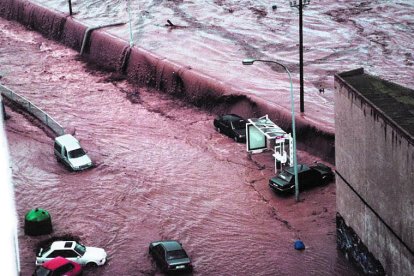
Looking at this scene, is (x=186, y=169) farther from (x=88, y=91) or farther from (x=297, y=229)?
(x=88, y=91)

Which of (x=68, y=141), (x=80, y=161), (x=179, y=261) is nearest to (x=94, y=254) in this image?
(x=179, y=261)

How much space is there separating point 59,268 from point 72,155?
10.2 meters

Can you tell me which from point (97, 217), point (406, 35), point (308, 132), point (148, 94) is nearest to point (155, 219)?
point (97, 217)

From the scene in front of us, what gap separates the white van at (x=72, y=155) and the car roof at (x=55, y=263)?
9.23 meters

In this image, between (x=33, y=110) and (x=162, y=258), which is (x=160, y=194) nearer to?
(x=162, y=258)

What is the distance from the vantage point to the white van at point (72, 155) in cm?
3441

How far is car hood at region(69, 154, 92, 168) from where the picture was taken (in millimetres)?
34344

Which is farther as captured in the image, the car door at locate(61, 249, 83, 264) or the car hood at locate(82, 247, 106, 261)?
the car hood at locate(82, 247, 106, 261)

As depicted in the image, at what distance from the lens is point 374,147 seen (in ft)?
74.7

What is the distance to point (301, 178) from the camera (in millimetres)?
31031

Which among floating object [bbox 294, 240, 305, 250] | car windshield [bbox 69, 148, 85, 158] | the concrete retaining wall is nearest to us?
floating object [bbox 294, 240, 305, 250]

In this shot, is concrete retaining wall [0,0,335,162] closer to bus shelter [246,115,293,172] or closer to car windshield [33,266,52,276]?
bus shelter [246,115,293,172]

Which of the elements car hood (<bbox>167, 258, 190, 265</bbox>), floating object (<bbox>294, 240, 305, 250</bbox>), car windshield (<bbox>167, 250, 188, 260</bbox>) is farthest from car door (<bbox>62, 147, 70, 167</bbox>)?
floating object (<bbox>294, 240, 305, 250</bbox>)

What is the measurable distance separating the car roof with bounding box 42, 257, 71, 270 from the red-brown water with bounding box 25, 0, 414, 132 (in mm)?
14654
